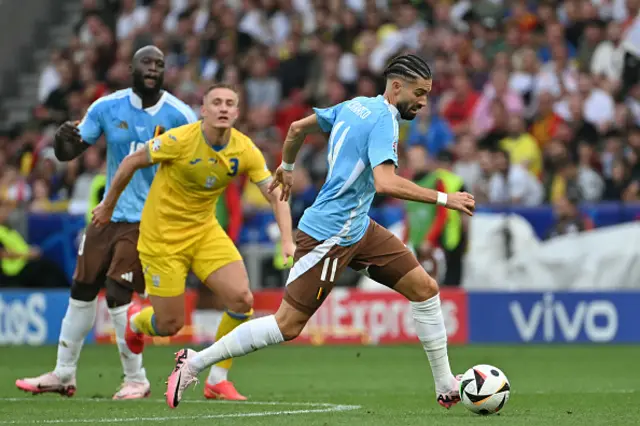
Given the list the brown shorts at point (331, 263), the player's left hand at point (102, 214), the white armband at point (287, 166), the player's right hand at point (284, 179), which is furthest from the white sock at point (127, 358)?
the brown shorts at point (331, 263)

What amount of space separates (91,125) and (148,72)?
63 centimetres

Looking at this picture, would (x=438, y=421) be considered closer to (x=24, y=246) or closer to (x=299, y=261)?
(x=299, y=261)

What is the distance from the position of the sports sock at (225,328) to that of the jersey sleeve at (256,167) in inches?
40.6

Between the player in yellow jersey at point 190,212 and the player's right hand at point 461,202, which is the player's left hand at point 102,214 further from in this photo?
the player's right hand at point 461,202

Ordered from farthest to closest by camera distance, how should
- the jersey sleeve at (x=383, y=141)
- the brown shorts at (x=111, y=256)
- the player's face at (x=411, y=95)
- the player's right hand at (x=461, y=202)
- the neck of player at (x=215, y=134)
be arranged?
1. the brown shorts at (x=111, y=256)
2. the neck of player at (x=215, y=134)
3. the player's face at (x=411, y=95)
4. the jersey sleeve at (x=383, y=141)
5. the player's right hand at (x=461, y=202)

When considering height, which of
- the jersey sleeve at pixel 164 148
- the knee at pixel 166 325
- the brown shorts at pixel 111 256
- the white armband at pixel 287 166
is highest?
the jersey sleeve at pixel 164 148

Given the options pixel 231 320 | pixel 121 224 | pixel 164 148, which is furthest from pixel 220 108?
pixel 231 320

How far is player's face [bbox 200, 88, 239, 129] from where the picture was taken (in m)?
10.2

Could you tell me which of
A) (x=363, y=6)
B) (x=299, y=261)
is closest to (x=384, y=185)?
(x=299, y=261)

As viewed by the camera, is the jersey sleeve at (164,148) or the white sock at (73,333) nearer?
the jersey sleeve at (164,148)

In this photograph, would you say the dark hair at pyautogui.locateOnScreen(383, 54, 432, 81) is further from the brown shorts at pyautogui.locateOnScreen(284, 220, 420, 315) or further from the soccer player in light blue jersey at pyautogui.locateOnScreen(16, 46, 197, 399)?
the soccer player in light blue jersey at pyautogui.locateOnScreen(16, 46, 197, 399)

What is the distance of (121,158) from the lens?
11.1 meters

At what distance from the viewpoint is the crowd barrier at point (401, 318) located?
17.8 metres

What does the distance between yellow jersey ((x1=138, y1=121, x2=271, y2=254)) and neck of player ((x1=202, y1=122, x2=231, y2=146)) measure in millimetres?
34
